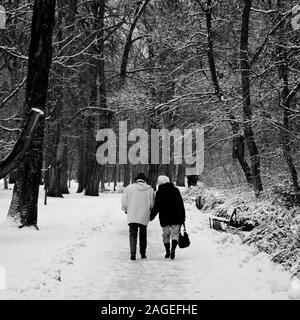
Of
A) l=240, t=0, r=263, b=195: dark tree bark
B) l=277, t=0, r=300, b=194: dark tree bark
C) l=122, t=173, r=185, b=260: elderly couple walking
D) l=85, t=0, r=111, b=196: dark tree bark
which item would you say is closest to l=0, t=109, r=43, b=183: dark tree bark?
l=122, t=173, r=185, b=260: elderly couple walking

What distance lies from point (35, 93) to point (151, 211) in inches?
180

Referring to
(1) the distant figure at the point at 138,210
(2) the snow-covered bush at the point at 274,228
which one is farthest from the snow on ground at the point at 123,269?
(1) the distant figure at the point at 138,210

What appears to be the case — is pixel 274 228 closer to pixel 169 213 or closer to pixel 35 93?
pixel 169 213

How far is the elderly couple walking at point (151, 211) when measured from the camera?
9438mm

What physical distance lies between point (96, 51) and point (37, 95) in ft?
44.8

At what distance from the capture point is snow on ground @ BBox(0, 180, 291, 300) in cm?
647

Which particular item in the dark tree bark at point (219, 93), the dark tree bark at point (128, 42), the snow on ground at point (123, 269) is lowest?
the snow on ground at point (123, 269)

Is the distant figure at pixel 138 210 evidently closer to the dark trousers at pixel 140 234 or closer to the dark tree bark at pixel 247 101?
the dark trousers at pixel 140 234

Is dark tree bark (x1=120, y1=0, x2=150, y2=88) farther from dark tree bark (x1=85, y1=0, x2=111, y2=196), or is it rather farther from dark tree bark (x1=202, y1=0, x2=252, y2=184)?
dark tree bark (x1=202, y1=0, x2=252, y2=184)

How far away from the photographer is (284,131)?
1242 centimetres

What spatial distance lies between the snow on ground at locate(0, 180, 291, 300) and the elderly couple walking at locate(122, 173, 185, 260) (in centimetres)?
42

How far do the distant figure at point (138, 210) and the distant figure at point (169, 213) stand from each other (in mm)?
212
